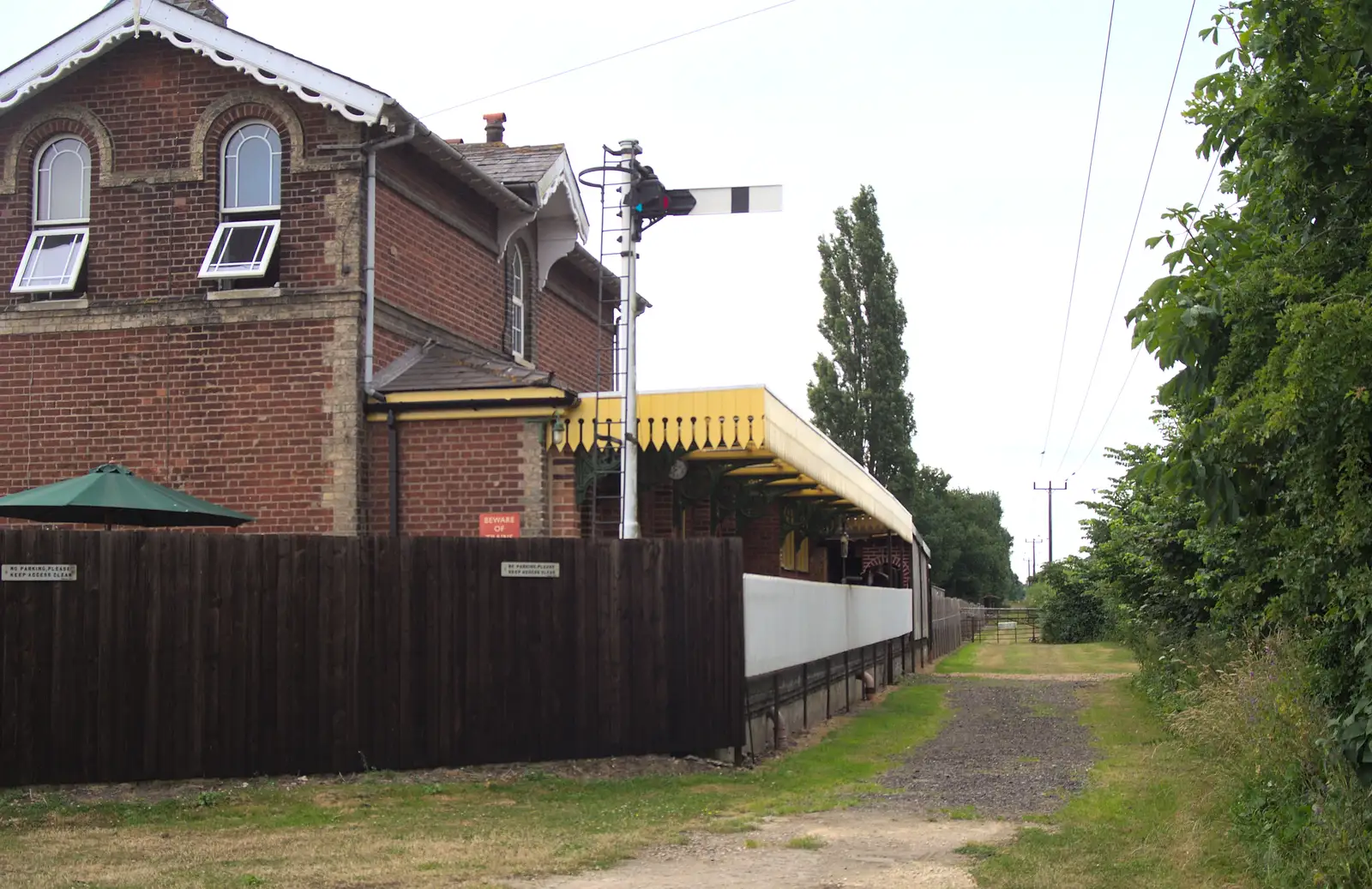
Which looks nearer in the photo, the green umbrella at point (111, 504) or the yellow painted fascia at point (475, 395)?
the green umbrella at point (111, 504)

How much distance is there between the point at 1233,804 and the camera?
27.9ft

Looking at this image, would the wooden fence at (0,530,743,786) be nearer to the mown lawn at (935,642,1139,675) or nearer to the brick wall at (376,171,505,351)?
the brick wall at (376,171,505,351)

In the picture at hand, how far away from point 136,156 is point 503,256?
502cm

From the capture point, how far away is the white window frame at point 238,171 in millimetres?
15406

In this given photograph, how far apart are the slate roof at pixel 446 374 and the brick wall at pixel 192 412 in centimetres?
77

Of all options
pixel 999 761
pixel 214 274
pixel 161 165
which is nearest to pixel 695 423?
pixel 999 761

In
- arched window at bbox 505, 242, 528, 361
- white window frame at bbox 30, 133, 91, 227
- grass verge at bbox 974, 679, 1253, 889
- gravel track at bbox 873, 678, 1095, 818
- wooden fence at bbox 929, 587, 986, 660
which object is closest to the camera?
grass verge at bbox 974, 679, 1253, 889

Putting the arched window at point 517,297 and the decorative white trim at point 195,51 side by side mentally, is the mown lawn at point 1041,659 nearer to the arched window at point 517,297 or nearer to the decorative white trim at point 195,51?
the arched window at point 517,297

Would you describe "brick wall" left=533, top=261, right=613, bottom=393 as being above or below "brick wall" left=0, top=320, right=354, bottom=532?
above

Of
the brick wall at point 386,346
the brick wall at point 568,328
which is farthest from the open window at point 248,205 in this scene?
the brick wall at point 568,328

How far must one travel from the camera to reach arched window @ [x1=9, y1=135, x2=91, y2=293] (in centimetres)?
1548

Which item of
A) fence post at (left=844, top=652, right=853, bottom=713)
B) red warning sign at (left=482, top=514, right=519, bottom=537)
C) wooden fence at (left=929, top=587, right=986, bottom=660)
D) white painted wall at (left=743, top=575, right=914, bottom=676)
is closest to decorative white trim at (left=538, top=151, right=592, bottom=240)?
red warning sign at (left=482, top=514, right=519, bottom=537)

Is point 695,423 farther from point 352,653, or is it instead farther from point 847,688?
point 847,688

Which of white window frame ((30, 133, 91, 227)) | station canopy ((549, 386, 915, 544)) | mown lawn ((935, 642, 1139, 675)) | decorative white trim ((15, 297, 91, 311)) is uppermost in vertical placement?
white window frame ((30, 133, 91, 227))
